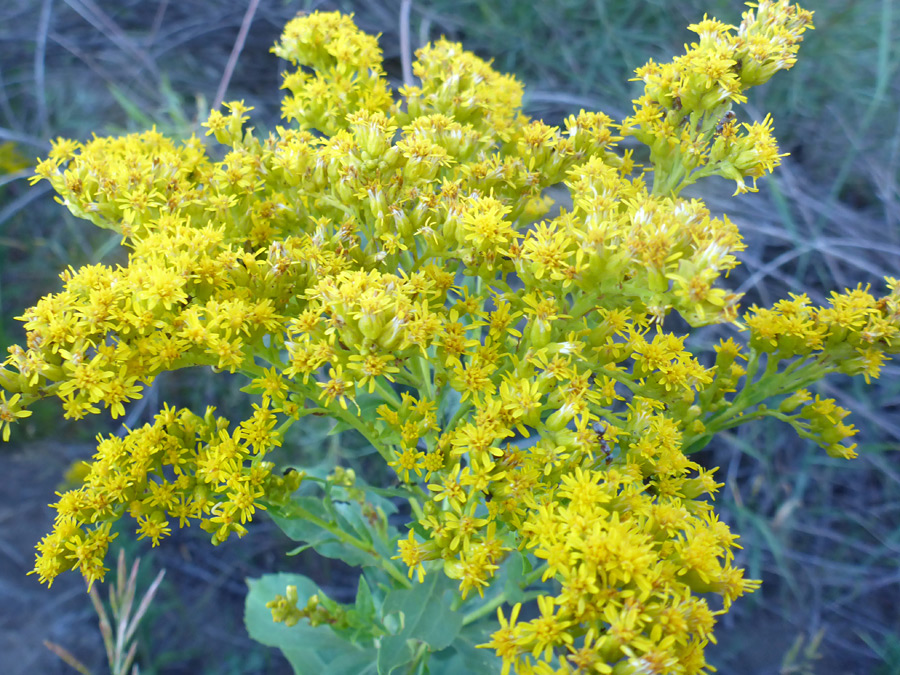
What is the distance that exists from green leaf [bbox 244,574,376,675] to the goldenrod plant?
0.12 ft

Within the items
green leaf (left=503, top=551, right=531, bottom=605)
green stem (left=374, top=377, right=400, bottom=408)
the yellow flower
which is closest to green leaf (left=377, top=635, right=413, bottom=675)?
green leaf (left=503, top=551, right=531, bottom=605)

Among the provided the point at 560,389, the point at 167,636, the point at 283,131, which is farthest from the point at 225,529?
the point at 167,636

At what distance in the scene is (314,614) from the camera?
1.82 metres

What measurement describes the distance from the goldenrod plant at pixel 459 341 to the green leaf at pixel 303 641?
4 cm

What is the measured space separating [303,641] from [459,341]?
125 centimetres

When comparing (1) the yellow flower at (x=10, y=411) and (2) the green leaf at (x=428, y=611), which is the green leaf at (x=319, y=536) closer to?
(2) the green leaf at (x=428, y=611)

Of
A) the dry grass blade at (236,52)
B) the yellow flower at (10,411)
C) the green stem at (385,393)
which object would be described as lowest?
the yellow flower at (10,411)

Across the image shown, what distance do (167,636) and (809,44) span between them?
15.1ft

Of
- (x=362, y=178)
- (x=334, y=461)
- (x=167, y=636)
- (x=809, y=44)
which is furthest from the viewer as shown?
(x=809, y=44)

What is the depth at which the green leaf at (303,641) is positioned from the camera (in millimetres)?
1993

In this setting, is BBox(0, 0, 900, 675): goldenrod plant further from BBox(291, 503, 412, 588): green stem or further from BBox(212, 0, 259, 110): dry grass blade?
BBox(212, 0, 259, 110): dry grass blade

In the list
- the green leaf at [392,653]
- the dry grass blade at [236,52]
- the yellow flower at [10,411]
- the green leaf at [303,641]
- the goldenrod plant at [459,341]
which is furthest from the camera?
the dry grass blade at [236,52]

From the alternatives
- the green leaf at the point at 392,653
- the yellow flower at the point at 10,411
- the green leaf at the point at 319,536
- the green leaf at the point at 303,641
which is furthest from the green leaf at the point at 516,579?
the yellow flower at the point at 10,411

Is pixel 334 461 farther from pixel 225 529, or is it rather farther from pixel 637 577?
pixel 637 577
